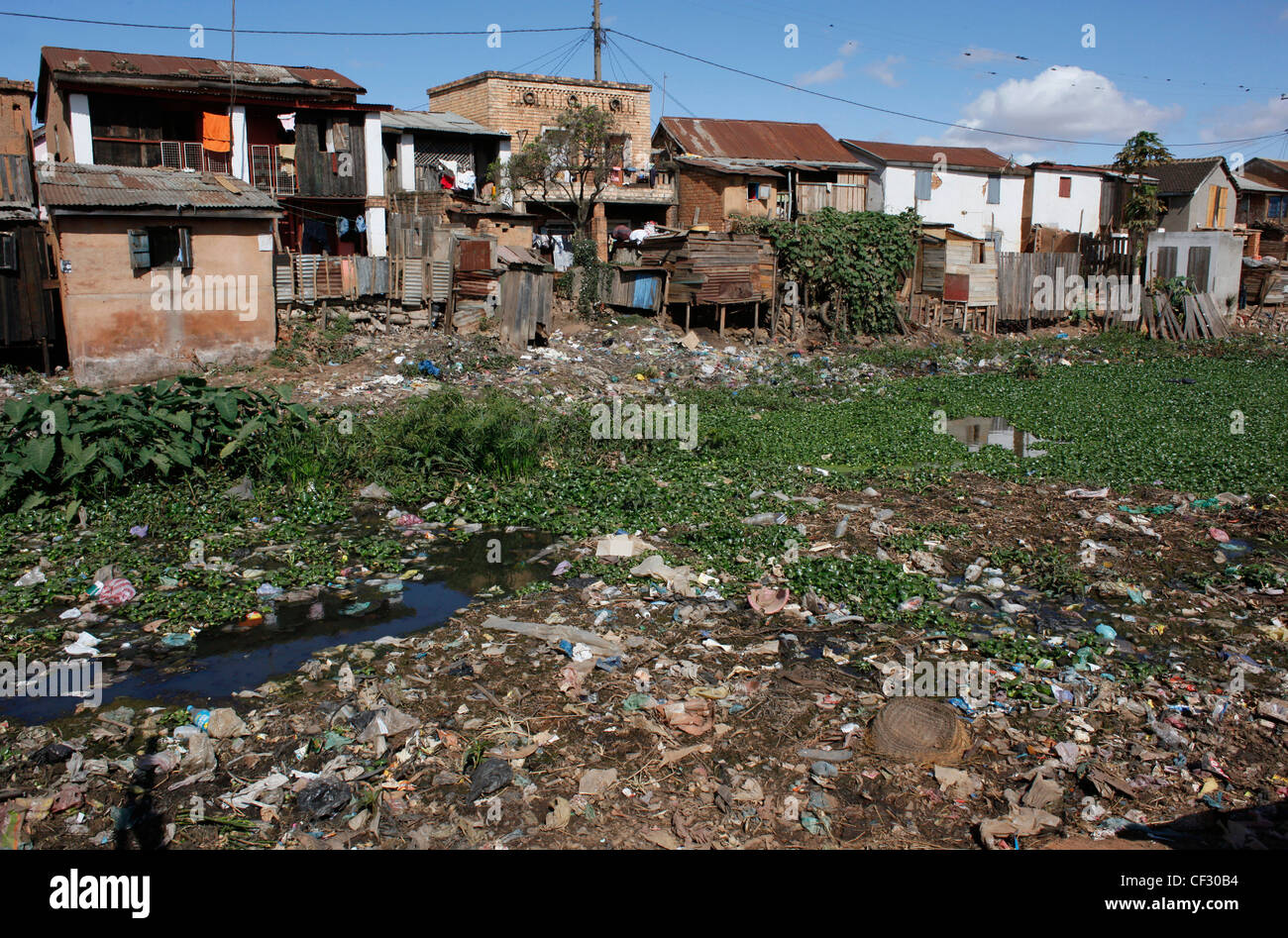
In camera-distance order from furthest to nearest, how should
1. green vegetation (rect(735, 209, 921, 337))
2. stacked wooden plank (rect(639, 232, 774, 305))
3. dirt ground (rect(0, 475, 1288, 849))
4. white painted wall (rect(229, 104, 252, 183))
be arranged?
green vegetation (rect(735, 209, 921, 337)) < white painted wall (rect(229, 104, 252, 183)) < stacked wooden plank (rect(639, 232, 774, 305)) < dirt ground (rect(0, 475, 1288, 849))

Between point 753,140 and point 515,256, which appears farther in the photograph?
point 753,140

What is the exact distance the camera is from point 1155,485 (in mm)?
8930

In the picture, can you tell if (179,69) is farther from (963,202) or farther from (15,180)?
(963,202)

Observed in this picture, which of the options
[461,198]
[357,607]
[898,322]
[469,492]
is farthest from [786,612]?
[461,198]

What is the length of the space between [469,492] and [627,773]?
501cm

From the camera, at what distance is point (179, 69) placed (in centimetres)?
2016

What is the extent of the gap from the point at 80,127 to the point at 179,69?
2.67 meters

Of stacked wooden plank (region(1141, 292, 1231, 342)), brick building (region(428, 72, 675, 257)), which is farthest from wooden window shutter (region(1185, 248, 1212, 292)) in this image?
brick building (region(428, 72, 675, 257))

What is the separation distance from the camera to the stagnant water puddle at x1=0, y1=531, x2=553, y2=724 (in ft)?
16.1

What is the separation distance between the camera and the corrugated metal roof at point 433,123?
2367 centimetres

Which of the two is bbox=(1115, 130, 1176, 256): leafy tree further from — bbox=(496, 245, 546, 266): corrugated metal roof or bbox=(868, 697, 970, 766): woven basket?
bbox=(868, 697, 970, 766): woven basket

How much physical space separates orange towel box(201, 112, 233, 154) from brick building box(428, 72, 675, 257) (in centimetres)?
801

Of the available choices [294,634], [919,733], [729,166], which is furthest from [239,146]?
[919,733]

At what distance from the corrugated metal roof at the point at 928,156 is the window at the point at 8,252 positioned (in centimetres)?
2312
